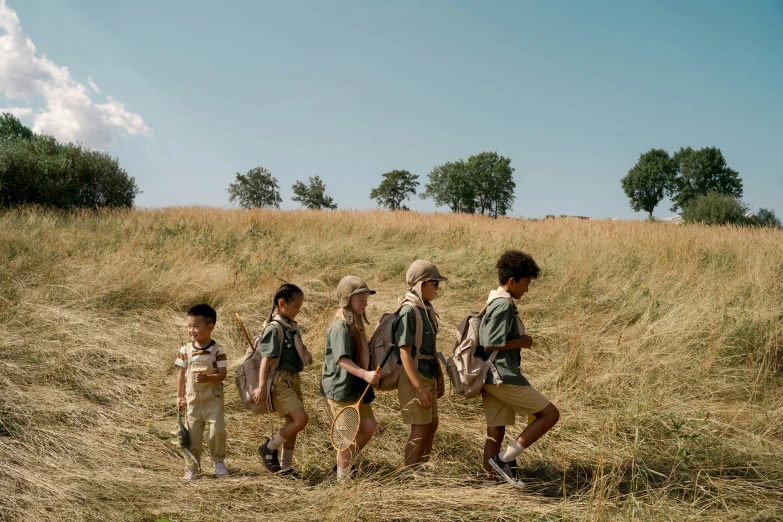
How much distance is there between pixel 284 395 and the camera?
360 cm

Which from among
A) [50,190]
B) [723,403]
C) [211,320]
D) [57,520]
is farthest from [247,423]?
[50,190]

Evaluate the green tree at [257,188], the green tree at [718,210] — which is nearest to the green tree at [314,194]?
the green tree at [257,188]

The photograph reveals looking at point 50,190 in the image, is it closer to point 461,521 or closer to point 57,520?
point 57,520

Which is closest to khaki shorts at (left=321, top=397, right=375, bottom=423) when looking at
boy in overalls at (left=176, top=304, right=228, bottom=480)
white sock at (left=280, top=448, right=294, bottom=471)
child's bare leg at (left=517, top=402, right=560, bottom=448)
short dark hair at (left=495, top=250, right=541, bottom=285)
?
white sock at (left=280, top=448, right=294, bottom=471)

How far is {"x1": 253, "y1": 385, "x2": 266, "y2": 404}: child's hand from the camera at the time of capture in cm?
350

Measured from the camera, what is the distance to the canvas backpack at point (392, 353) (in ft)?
11.1

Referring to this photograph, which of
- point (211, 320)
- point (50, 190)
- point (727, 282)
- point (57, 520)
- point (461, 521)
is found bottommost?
point (57, 520)

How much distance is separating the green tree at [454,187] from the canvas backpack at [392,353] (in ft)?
207

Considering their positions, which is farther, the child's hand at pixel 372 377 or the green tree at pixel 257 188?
the green tree at pixel 257 188

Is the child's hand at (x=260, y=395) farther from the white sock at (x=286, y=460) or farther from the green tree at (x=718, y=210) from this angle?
the green tree at (x=718, y=210)

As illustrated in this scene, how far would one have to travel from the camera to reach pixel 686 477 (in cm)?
371

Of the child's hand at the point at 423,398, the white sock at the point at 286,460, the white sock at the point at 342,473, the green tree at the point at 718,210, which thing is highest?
the green tree at the point at 718,210

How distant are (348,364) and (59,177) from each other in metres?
16.0

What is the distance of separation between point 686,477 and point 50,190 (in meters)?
17.1
